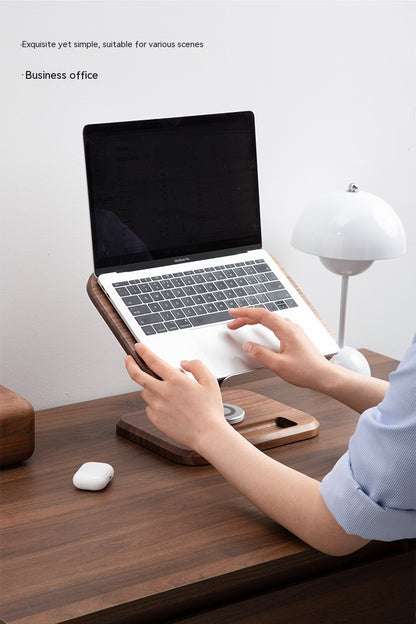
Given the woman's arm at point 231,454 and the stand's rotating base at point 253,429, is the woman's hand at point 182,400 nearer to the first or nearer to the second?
the woman's arm at point 231,454

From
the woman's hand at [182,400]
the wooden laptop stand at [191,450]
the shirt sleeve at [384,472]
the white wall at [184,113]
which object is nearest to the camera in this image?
the shirt sleeve at [384,472]

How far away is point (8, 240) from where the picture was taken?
1.33 m

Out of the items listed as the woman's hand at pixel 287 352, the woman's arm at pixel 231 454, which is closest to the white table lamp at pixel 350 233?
the woman's hand at pixel 287 352

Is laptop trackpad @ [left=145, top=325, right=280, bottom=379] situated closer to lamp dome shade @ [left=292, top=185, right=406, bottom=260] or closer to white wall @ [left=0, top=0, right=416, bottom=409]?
lamp dome shade @ [left=292, top=185, right=406, bottom=260]

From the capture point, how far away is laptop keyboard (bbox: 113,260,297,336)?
1169mm

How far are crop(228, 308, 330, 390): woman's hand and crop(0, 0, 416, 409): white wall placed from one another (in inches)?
14.6

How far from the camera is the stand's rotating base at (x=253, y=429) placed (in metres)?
1.15

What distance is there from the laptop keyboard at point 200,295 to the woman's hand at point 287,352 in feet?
0.14

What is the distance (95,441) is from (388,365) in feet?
1.94

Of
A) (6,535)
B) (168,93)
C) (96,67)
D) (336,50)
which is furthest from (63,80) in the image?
(6,535)

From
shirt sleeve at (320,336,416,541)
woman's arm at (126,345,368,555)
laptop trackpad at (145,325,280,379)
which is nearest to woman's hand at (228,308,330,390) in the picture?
laptop trackpad at (145,325,280,379)

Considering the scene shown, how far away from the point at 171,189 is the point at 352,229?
0.31 meters

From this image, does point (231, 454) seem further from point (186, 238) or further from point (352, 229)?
point (352, 229)

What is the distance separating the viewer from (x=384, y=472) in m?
0.80
